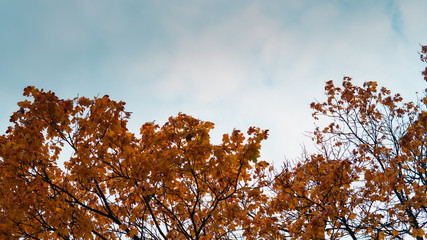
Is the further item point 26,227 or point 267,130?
point 26,227

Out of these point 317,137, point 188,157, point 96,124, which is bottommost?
point 188,157

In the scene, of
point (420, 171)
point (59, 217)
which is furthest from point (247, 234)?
point (420, 171)

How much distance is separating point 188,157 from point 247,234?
1843 mm

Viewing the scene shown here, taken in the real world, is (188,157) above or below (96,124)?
below

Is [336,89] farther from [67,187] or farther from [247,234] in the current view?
[67,187]

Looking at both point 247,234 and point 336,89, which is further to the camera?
point 336,89

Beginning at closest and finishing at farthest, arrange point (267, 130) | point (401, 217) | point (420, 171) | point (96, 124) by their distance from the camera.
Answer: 1. point (267, 130)
2. point (96, 124)
3. point (401, 217)
4. point (420, 171)

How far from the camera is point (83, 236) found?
3881mm

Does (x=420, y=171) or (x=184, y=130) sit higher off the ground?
(x=420, y=171)

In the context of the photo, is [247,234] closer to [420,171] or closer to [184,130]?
[184,130]

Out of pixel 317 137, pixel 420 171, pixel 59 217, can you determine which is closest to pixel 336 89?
pixel 317 137

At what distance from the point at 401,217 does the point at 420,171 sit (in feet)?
7.68

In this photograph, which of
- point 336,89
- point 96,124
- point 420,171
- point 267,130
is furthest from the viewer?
point 336,89

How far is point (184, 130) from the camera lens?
3857 millimetres
